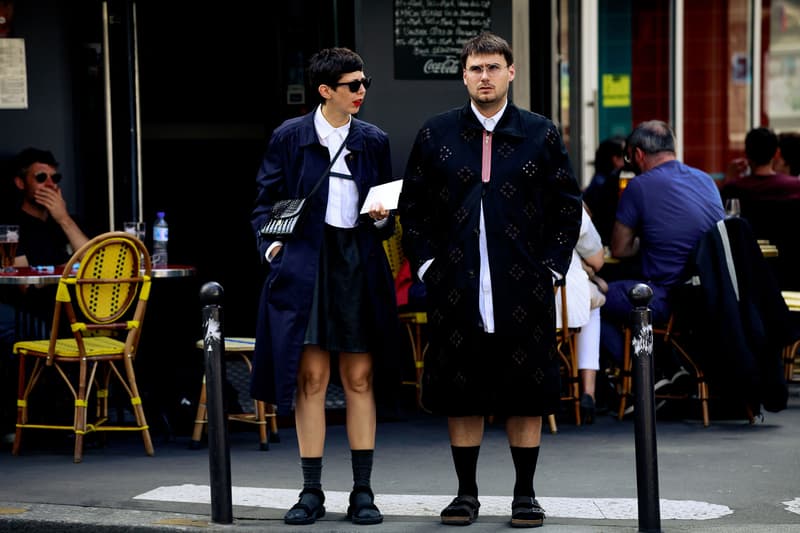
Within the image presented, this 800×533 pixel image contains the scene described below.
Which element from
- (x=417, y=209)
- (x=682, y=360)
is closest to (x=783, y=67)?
(x=682, y=360)

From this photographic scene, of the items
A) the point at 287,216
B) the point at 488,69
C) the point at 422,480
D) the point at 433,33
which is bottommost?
→ the point at 422,480

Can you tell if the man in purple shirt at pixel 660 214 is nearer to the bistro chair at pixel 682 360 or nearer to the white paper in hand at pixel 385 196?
the bistro chair at pixel 682 360

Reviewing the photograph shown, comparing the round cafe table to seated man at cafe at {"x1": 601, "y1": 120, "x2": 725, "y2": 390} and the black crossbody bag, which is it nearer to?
the black crossbody bag

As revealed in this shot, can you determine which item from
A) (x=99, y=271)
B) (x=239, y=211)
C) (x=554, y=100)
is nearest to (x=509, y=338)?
(x=99, y=271)

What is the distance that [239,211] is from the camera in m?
11.6

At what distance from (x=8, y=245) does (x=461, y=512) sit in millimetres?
3325

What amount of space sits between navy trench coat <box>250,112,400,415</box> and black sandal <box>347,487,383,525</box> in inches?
15.3

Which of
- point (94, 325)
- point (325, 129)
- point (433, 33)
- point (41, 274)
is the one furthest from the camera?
point (433, 33)

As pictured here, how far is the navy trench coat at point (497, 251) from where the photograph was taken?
5.14 metres

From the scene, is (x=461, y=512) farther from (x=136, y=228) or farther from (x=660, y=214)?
(x=136, y=228)

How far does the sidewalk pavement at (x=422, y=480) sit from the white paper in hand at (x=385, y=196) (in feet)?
3.91

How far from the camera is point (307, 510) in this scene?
209 inches

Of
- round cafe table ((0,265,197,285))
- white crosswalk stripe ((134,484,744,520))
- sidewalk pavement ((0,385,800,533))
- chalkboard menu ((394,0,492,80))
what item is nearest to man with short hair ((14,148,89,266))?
round cafe table ((0,265,197,285))

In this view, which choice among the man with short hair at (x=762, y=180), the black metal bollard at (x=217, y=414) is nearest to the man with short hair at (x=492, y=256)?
the black metal bollard at (x=217, y=414)
